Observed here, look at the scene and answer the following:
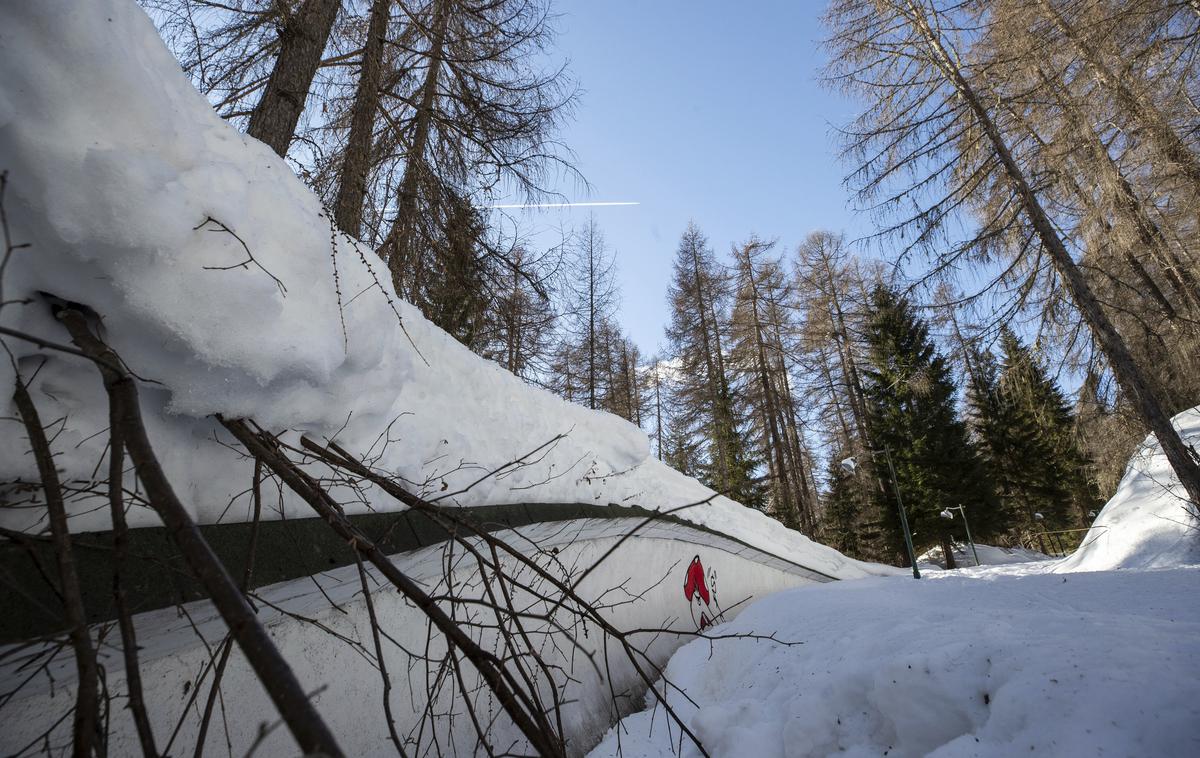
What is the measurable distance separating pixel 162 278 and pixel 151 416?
51 cm

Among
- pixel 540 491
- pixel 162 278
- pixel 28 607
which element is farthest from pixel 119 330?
pixel 540 491

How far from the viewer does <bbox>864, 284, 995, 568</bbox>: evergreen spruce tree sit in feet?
59.1

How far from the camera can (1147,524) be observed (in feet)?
26.3

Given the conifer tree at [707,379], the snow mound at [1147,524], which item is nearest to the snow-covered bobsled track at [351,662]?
the snow mound at [1147,524]

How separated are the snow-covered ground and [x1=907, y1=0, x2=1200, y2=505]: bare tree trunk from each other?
8.41ft

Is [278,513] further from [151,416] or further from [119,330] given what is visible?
[119,330]

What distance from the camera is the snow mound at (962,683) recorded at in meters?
1.75

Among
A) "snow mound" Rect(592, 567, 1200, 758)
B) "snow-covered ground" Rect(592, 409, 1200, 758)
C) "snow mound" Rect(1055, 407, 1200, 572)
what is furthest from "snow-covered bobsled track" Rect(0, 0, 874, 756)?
"snow mound" Rect(1055, 407, 1200, 572)

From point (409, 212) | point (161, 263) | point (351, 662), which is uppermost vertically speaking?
point (409, 212)

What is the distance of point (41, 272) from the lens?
1.31 m

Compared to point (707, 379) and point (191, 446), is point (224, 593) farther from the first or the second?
point (707, 379)

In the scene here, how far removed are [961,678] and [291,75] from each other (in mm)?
5092

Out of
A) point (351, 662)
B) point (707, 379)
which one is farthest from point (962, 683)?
point (707, 379)

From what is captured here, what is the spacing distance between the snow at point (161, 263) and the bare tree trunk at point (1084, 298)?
8.21 meters
